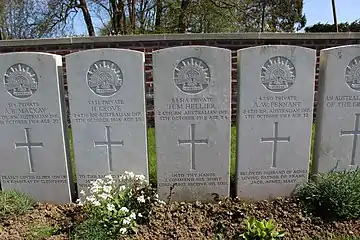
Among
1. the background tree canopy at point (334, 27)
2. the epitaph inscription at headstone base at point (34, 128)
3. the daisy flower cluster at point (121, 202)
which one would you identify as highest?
the background tree canopy at point (334, 27)

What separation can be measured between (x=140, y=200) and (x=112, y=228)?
14.6 inches

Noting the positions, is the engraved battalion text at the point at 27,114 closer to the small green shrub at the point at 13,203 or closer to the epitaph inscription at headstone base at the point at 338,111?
the small green shrub at the point at 13,203

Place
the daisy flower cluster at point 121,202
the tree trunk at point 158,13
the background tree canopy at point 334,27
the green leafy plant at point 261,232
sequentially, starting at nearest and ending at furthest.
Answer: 1. the green leafy plant at point 261,232
2. the daisy flower cluster at point 121,202
3. the tree trunk at point 158,13
4. the background tree canopy at point 334,27

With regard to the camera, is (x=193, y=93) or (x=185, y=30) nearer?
(x=193, y=93)

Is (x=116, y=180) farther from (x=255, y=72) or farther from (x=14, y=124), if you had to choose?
(x=255, y=72)

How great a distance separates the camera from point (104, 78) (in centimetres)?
351

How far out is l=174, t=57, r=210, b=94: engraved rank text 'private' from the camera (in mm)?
3480

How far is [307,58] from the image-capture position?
3.53 m

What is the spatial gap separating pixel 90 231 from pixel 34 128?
138cm

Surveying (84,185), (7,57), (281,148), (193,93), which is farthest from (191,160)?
(7,57)

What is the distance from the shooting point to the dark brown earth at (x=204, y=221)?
3.14 meters

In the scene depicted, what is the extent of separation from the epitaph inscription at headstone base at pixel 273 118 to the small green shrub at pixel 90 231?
5.35 ft

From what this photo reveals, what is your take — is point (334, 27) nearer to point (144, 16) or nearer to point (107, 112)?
point (144, 16)

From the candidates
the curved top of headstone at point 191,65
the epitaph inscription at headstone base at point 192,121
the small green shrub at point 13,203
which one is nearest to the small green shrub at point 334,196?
the epitaph inscription at headstone base at point 192,121
